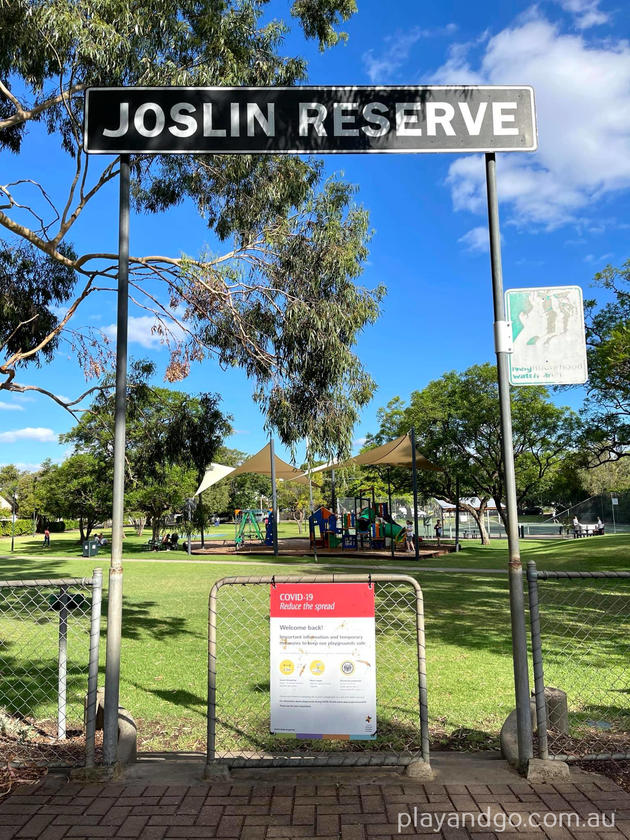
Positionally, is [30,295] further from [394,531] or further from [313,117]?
[394,531]

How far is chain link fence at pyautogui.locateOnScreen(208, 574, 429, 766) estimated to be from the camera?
12.2 ft

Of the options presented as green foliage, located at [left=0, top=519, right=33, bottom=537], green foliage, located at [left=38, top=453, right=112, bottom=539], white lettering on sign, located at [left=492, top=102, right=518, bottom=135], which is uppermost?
white lettering on sign, located at [left=492, top=102, right=518, bottom=135]

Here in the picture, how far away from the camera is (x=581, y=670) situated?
20.6 feet

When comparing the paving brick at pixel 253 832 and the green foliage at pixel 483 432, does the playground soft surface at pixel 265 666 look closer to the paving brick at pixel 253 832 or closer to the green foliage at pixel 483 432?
the paving brick at pixel 253 832

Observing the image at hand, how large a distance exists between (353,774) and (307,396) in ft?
18.6

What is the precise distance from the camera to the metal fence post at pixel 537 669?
3.68m

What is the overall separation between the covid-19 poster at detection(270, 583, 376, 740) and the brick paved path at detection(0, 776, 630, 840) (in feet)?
1.10

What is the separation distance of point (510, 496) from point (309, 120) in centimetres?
279

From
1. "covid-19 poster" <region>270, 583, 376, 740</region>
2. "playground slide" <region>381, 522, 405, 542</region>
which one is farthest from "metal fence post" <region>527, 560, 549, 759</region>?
"playground slide" <region>381, 522, 405, 542</region>

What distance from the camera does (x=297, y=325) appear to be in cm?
873

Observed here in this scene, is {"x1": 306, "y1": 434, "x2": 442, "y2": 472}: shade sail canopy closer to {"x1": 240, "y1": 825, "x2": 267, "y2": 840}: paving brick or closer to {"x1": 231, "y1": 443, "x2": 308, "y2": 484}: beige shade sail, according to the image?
{"x1": 231, "y1": 443, "x2": 308, "y2": 484}: beige shade sail

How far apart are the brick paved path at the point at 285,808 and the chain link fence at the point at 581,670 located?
1.52ft

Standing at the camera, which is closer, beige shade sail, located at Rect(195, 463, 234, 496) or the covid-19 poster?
the covid-19 poster

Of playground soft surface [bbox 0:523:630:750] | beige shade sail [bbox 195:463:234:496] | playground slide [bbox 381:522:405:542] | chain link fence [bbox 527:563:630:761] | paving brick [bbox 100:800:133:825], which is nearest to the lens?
paving brick [bbox 100:800:133:825]
